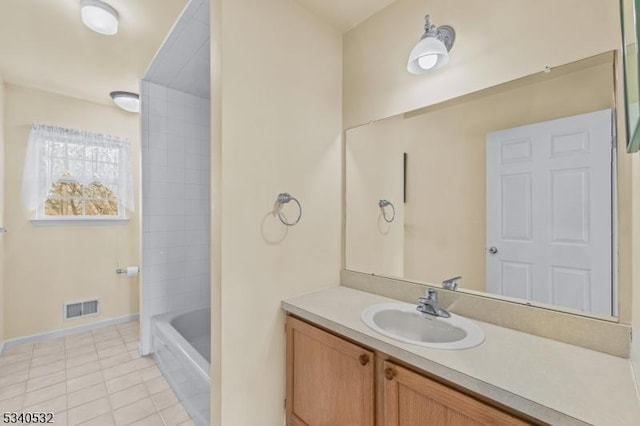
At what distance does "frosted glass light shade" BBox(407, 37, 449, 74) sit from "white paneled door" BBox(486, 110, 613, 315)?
16.8 inches

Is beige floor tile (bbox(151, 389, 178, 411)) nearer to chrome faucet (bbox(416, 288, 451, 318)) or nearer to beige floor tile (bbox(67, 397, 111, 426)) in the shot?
beige floor tile (bbox(67, 397, 111, 426))

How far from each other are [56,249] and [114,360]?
1377 millimetres

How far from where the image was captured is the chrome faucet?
126 cm

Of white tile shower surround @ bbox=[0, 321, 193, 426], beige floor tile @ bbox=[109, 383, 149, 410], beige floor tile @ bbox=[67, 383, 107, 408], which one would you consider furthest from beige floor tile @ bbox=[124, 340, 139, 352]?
beige floor tile @ bbox=[109, 383, 149, 410]

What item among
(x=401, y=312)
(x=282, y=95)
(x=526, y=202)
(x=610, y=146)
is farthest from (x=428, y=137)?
(x=401, y=312)

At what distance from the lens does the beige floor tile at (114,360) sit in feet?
7.87

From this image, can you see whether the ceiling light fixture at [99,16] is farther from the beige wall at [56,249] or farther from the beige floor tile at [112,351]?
the beige floor tile at [112,351]

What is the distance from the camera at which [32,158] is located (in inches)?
108

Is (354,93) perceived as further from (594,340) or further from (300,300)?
(594,340)

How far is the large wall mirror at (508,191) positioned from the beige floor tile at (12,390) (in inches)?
101

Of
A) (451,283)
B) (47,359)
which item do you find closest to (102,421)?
(47,359)

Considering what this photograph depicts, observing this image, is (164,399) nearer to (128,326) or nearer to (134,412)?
(134,412)

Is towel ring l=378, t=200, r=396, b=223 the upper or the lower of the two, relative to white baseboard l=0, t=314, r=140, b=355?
upper

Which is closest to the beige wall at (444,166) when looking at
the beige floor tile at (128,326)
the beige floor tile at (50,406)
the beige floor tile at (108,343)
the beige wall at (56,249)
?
the beige floor tile at (50,406)
